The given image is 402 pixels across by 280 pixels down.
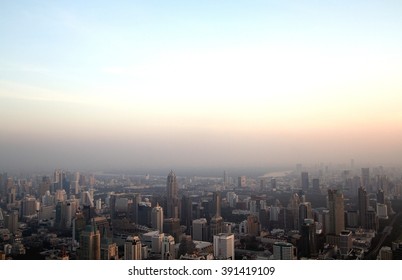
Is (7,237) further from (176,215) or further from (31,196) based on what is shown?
(176,215)

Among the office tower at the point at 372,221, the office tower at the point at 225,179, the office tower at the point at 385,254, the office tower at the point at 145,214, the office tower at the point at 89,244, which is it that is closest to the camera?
the office tower at the point at 385,254

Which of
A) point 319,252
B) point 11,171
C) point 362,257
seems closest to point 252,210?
point 319,252

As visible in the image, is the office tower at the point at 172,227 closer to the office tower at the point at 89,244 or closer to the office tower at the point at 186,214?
the office tower at the point at 186,214

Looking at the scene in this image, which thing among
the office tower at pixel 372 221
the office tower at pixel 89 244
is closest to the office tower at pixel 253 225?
the office tower at pixel 372 221

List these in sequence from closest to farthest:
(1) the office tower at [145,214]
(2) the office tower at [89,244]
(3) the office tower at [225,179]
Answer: (2) the office tower at [89,244] → (1) the office tower at [145,214] → (3) the office tower at [225,179]

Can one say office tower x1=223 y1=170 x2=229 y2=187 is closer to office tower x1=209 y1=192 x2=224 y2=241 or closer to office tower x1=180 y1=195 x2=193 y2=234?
office tower x1=209 y1=192 x2=224 y2=241
